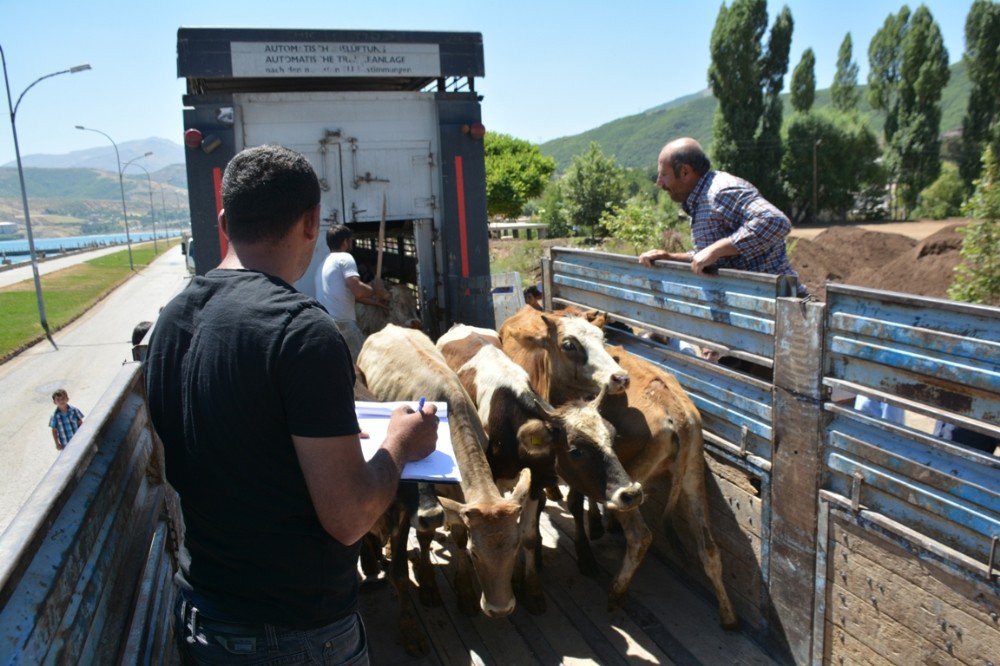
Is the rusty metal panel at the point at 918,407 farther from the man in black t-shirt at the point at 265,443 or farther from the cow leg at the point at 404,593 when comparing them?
the cow leg at the point at 404,593

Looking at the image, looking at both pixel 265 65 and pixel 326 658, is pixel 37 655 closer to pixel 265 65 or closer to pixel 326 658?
pixel 326 658

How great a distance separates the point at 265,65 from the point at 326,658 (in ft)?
21.4

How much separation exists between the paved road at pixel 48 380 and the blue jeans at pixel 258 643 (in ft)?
21.4

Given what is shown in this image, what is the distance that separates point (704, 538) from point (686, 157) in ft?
9.04

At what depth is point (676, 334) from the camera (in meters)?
5.33

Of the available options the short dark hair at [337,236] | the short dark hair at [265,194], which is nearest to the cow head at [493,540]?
the short dark hair at [265,194]

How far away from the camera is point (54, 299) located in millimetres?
33656

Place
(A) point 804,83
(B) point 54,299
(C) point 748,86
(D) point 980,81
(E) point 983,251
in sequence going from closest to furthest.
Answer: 1. (E) point 983,251
2. (B) point 54,299
3. (D) point 980,81
4. (C) point 748,86
5. (A) point 804,83

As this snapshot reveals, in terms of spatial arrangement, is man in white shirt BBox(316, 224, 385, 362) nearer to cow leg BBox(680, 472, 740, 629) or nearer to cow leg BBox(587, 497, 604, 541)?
cow leg BBox(587, 497, 604, 541)

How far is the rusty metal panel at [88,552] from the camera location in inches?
60.1

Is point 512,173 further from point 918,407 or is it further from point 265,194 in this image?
point 265,194

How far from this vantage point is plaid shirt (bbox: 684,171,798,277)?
4832mm

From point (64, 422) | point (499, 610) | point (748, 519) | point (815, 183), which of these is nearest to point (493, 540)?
point (499, 610)

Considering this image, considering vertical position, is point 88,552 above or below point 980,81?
below
